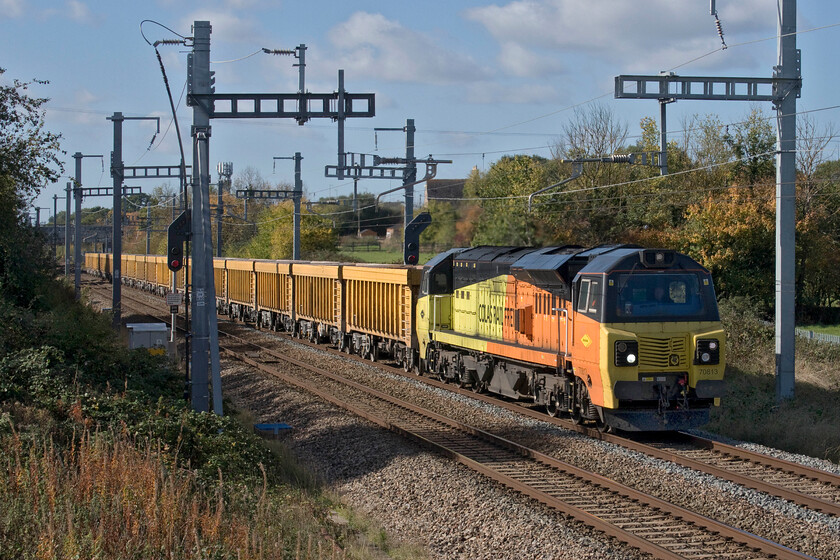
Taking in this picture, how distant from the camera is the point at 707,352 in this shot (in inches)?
520

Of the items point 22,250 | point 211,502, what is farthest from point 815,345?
point 22,250

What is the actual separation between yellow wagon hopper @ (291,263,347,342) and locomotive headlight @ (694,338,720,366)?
15583 mm

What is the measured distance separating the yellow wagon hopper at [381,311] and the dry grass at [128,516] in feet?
43.3

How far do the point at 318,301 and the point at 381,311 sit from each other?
603 cm

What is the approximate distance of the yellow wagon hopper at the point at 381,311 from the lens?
2202cm

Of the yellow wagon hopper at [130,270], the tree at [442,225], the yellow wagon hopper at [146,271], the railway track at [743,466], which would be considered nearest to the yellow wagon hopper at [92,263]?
the yellow wagon hopper at [130,270]

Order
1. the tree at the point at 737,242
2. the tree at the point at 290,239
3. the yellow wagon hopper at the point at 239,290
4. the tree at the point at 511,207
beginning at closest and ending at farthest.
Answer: the tree at the point at 511,207 < the tree at the point at 737,242 < the yellow wagon hopper at the point at 239,290 < the tree at the point at 290,239

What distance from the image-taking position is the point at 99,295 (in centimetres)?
5669

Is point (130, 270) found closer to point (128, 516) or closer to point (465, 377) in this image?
point (465, 377)

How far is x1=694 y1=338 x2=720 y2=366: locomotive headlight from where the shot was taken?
43.2 ft

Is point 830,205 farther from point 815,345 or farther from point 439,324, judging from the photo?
point 439,324

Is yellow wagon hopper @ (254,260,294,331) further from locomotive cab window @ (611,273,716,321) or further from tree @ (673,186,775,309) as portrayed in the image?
locomotive cab window @ (611,273,716,321)

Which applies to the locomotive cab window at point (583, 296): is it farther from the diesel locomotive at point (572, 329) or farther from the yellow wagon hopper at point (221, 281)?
the yellow wagon hopper at point (221, 281)

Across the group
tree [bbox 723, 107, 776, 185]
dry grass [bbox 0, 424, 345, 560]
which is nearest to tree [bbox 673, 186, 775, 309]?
tree [bbox 723, 107, 776, 185]
